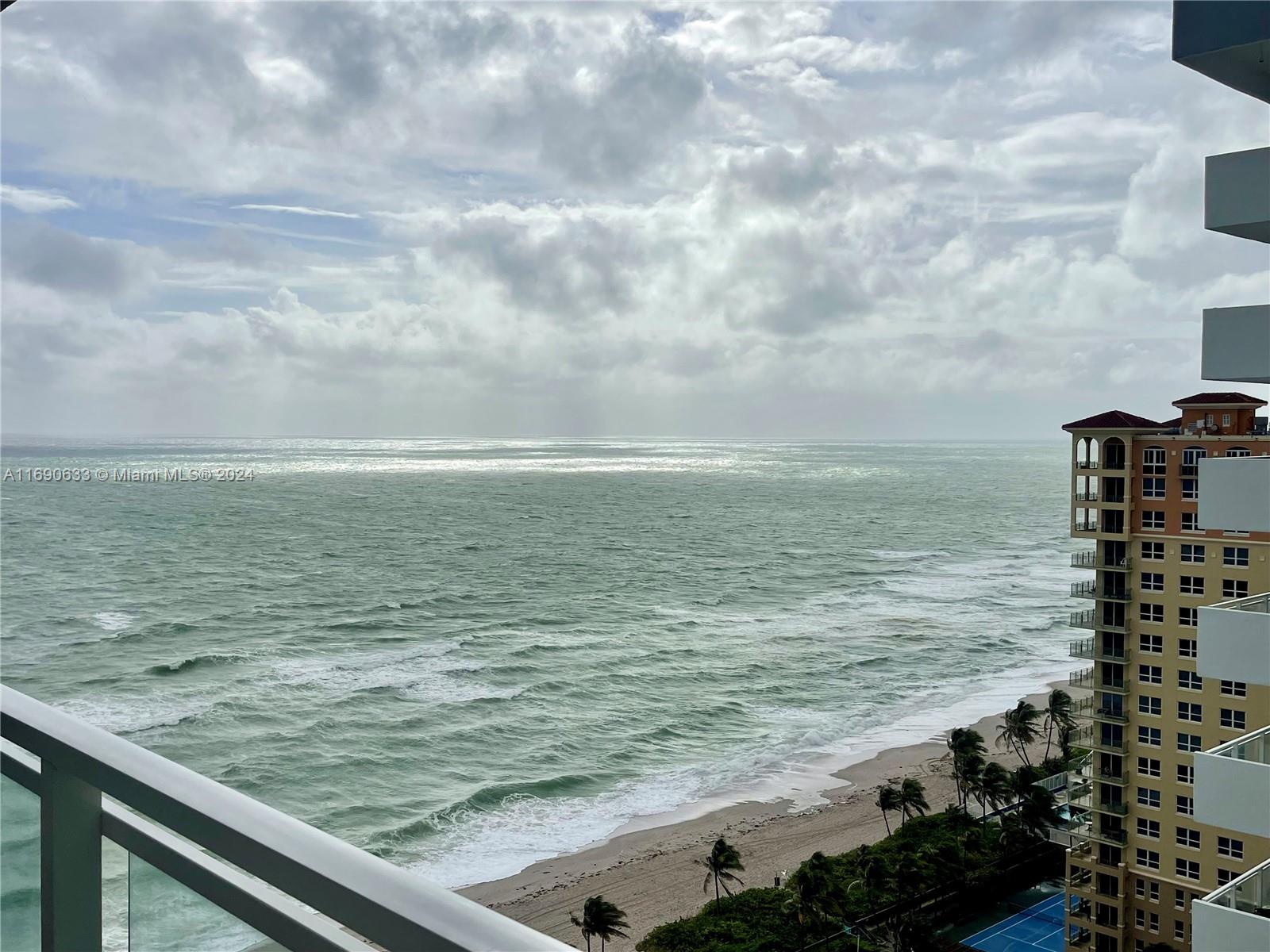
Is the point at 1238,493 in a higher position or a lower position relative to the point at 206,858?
higher

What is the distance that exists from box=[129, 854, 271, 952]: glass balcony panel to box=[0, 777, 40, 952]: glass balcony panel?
149 mm

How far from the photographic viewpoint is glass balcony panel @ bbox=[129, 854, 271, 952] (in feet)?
2.47

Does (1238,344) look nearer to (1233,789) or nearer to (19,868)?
(1233,789)

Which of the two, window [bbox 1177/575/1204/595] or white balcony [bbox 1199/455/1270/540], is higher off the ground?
white balcony [bbox 1199/455/1270/540]

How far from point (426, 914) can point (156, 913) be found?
17.9 inches

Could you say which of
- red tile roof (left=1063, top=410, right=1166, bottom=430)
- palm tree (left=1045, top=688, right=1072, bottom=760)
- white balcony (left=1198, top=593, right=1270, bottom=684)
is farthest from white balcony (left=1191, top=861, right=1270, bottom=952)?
palm tree (left=1045, top=688, right=1072, bottom=760)

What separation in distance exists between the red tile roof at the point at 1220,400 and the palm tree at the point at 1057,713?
6324mm

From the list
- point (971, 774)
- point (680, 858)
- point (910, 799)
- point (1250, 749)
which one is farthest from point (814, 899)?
point (1250, 749)

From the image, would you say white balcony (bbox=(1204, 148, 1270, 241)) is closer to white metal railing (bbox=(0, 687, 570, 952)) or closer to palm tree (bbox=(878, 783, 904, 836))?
white metal railing (bbox=(0, 687, 570, 952))

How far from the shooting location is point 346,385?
8225 centimetres

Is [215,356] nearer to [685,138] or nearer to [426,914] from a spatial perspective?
[685,138]

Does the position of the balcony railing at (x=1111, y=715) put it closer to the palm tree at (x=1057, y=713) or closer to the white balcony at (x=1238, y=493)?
the palm tree at (x=1057, y=713)

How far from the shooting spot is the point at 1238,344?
1.59 meters

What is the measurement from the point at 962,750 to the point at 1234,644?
1433 cm
